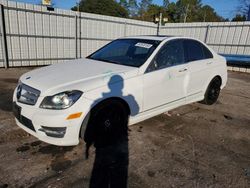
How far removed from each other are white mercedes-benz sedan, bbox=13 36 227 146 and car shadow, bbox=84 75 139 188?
2 cm

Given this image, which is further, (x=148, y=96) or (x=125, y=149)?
(x=148, y=96)

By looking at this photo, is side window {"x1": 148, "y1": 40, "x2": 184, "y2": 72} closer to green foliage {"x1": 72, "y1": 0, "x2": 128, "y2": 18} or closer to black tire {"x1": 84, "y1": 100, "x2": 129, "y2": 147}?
black tire {"x1": 84, "y1": 100, "x2": 129, "y2": 147}

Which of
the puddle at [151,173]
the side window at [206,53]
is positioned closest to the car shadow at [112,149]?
the puddle at [151,173]

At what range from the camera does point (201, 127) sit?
407cm

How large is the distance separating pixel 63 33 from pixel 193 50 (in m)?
7.67

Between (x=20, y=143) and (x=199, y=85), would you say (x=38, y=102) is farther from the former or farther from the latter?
(x=199, y=85)

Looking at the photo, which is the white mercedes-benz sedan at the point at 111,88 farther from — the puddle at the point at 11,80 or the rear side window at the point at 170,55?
the puddle at the point at 11,80

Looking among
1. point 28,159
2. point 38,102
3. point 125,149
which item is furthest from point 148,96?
point 28,159

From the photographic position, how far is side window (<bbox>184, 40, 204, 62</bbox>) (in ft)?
13.9

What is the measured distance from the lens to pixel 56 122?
2.60 metres

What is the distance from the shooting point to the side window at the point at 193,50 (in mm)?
4238

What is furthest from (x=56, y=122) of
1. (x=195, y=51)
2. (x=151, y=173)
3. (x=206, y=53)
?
(x=206, y=53)

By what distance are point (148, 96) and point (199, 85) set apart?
1.67m

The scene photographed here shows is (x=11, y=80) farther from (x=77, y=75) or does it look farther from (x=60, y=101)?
(x=60, y=101)
